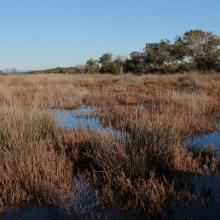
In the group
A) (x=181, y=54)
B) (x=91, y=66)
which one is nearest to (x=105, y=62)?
(x=91, y=66)

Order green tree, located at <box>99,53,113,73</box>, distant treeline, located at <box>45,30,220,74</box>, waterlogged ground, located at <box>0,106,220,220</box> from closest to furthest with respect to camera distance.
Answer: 1. waterlogged ground, located at <box>0,106,220,220</box>
2. distant treeline, located at <box>45,30,220,74</box>
3. green tree, located at <box>99,53,113,73</box>

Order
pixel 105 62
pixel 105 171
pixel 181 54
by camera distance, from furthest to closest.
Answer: pixel 105 62 < pixel 181 54 < pixel 105 171

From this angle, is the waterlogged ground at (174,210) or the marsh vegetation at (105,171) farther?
the marsh vegetation at (105,171)

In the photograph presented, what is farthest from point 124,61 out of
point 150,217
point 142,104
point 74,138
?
point 150,217

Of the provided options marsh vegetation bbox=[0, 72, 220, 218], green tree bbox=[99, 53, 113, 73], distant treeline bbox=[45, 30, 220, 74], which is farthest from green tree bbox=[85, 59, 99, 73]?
marsh vegetation bbox=[0, 72, 220, 218]

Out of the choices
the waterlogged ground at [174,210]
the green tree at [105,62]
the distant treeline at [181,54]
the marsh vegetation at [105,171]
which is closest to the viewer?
the waterlogged ground at [174,210]

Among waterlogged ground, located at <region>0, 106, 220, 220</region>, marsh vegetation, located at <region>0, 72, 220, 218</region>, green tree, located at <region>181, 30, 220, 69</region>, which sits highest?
green tree, located at <region>181, 30, 220, 69</region>

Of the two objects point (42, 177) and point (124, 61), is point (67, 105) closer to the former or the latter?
point (42, 177)

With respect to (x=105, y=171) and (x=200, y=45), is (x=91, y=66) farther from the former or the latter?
(x=105, y=171)

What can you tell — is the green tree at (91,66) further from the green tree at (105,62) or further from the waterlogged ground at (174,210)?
the waterlogged ground at (174,210)

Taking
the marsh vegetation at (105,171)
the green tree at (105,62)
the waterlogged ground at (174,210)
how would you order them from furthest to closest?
1. the green tree at (105,62)
2. the marsh vegetation at (105,171)
3. the waterlogged ground at (174,210)

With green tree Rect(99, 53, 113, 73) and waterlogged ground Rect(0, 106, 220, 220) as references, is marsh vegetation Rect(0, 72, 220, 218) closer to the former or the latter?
waterlogged ground Rect(0, 106, 220, 220)

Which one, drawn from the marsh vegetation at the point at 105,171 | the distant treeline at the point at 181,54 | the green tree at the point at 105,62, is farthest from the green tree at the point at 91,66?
the marsh vegetation at the point at 105,171

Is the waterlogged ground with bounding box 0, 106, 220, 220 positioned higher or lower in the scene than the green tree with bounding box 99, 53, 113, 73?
lower
